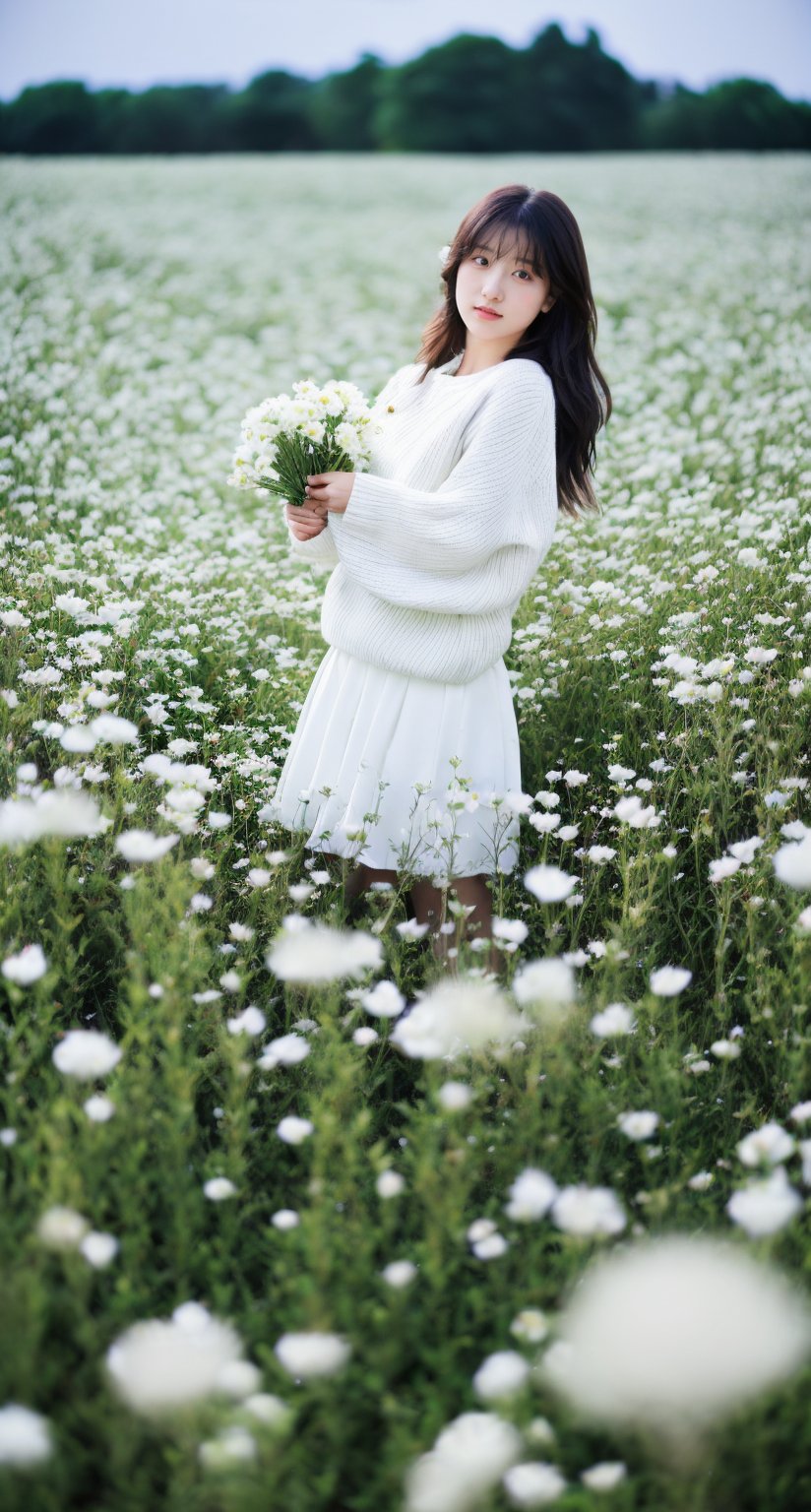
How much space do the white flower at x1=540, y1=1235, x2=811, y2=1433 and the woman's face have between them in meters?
2.09

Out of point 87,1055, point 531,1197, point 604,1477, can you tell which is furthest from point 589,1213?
point 87,1055

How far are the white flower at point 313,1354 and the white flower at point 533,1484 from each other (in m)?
0.25

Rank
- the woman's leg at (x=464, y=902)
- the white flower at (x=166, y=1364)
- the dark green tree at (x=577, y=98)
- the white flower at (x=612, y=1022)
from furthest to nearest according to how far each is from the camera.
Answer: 1. the dark green tree at (x=577, y=98)
2. the woman's leg at (x=464, y=902)
3. the white flower at (x=612, y=1022)
4. the white flower at (x=166, y=1364)

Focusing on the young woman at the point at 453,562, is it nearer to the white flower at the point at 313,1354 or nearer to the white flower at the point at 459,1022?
the white flower at the point at 459,1022

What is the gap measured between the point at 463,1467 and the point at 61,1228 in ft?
1.95

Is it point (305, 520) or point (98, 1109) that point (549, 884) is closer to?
point (98, 1109)

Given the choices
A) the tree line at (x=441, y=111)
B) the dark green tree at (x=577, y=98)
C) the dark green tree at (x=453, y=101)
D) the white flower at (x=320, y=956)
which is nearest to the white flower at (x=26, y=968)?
the white flower at (x=320, y=956)

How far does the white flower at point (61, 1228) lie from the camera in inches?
60.0

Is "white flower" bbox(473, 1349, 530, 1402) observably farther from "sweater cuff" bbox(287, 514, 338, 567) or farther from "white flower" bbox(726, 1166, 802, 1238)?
"sweater cuff" bbox(287, 514, 338, 567)

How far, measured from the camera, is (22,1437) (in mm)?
1309

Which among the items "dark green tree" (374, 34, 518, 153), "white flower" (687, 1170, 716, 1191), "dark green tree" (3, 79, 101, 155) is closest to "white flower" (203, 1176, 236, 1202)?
"white flower" (687, 1170, 716, 1191)

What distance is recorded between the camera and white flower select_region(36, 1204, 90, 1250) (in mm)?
1523

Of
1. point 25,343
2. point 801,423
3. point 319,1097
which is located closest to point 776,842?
point 319,1097

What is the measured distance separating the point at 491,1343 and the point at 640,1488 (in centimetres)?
26
